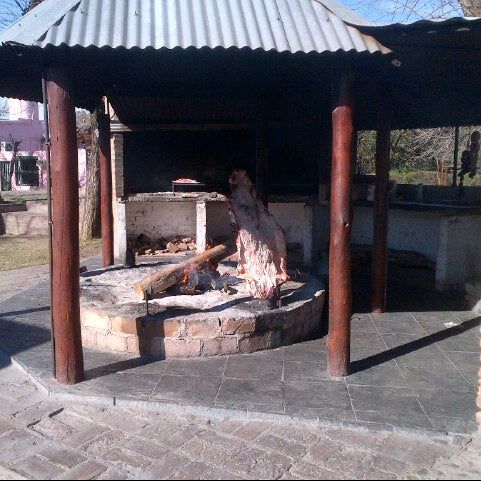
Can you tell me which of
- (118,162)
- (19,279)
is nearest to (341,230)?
(118,162)

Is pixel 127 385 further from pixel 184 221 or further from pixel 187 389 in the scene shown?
pixel 184 221

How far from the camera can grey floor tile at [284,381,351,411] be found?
4.05 meters

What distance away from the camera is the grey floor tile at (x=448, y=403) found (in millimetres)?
3900

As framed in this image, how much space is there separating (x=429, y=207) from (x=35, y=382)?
6.14m

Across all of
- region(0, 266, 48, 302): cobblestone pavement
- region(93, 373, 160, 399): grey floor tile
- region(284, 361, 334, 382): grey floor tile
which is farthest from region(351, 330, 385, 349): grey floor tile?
region(0, 266, 48, 302): cobblestone pavement

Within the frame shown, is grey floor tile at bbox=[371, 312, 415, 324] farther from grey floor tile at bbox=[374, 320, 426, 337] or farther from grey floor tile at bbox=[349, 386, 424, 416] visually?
grey floor tile at bbox=[349, 386, 424, 416]

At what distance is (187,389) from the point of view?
431cm

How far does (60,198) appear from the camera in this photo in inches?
169

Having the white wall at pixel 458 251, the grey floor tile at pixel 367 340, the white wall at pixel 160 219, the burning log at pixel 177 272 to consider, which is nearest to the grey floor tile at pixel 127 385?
the burning log at pixel 177 272

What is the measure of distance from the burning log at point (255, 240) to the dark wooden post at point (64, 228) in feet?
6.55

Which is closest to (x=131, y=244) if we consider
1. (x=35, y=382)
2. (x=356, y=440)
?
(x=35, y=382)

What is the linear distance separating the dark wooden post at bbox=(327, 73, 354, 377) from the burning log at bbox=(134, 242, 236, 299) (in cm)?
196

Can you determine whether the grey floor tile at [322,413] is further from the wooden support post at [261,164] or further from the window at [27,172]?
the window at [27,172]

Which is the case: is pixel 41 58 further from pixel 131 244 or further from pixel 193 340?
pixel 131 244
